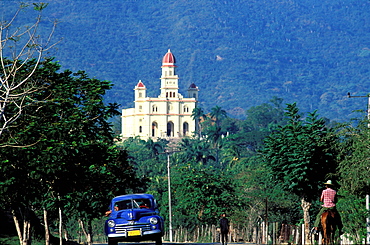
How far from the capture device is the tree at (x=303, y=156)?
36.8 metres

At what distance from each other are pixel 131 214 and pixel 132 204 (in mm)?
842

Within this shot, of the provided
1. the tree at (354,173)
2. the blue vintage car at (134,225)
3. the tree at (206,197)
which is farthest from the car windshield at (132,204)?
the tree at (206,197)

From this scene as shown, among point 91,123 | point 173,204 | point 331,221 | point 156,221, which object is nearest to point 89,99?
point 91,123

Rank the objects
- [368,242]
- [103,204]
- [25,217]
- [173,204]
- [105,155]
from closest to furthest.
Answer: [368,242] < [25,217] < [105,155] < [103,204] < [173,204]

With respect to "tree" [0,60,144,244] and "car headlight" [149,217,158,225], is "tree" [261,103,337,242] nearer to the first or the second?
"tree" [0,60,144,244]

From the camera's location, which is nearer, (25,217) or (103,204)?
(25,217)

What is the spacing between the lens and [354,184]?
29000 millimetres

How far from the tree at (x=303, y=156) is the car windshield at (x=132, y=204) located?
12141 millimetres

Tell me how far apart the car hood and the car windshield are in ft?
1.21

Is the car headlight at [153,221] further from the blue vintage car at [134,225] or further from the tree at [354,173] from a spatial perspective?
the tree at [354,173]

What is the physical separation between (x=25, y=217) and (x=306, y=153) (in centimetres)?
1282

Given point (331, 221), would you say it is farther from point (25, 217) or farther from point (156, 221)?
point (25, 217)

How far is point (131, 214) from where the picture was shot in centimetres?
2506

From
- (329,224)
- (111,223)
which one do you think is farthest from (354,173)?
(329,224)
